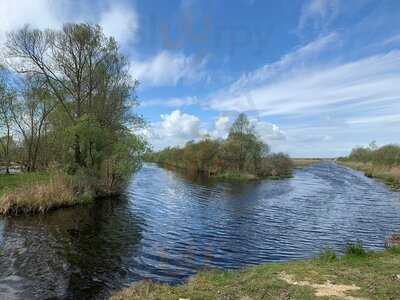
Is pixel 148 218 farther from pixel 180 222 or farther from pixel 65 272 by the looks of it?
pixel 65 272

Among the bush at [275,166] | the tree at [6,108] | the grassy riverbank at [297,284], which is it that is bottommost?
the grassy riverbank at [297,284]

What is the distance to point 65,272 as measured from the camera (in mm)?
11258

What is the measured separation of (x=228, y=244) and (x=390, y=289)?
8881 mm

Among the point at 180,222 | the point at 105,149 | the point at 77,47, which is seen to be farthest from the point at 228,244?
the point at 77,47

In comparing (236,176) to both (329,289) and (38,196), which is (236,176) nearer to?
(38,196)

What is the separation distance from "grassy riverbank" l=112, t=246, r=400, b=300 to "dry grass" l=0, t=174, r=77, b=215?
575 inches

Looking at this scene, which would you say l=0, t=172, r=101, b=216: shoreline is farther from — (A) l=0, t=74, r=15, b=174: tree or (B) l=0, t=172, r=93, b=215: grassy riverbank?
(A) l=0, t=74, r=15, b=174: tree

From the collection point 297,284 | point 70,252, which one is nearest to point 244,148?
point 70,252

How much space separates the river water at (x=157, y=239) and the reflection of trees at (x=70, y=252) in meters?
0.03

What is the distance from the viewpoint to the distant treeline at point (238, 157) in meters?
Answer: 67.8

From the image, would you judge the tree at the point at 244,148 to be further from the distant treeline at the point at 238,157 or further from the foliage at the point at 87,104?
the foliage at the point at 87,104

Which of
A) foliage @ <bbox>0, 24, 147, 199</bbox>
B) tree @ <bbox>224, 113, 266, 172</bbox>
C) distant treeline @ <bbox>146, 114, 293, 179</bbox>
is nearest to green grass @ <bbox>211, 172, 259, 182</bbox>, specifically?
distant treeline @ <bbox>146, 114, 293, 179</bbox>

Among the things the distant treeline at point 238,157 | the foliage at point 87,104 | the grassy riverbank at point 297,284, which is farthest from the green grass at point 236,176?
the grassy riverbank at point 297,284

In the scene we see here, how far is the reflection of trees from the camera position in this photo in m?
10.2
